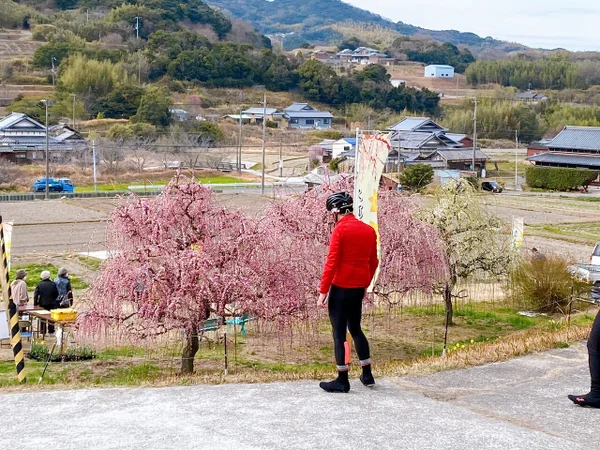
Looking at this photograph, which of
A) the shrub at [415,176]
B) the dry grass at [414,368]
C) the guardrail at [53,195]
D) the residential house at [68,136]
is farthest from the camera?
the residential house at [68,136]

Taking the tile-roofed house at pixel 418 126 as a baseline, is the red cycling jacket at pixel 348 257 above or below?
above

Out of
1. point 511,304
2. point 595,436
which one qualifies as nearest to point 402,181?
point 511,304

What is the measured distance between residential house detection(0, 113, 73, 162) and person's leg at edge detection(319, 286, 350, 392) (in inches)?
1842

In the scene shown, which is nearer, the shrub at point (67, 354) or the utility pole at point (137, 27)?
the shrub at point (67, 354)

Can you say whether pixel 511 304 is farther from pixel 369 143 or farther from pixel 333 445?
pixel 333 445

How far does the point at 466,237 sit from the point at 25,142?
42020 millimetres

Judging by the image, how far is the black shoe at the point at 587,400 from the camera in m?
5.84

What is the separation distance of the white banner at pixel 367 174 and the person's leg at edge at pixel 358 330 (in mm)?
1613

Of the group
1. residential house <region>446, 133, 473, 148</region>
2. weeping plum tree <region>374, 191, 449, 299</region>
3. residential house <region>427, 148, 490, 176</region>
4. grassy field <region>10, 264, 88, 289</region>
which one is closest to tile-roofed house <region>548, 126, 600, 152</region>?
residential house <region>427, 148, 490, 176</region>

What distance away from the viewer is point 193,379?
6.89 m

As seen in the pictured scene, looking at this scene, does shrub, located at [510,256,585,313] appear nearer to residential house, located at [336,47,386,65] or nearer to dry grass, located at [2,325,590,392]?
dry grass, located at [2,325,590,392]

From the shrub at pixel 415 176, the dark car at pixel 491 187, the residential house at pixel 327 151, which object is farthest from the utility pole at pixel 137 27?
the dark car at pixel 491 187

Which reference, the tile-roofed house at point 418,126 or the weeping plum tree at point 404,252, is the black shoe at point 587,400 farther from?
the tile-roofed house at point 418,126

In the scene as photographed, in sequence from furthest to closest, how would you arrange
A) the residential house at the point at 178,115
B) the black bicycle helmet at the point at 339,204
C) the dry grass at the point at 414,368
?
the residential house at the point at 178,115 → the dry grass at the point at 414,368 → the black bicycle helmet at the point at 339,204
